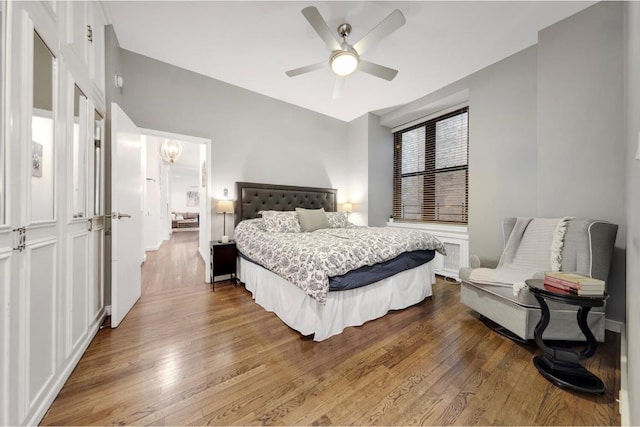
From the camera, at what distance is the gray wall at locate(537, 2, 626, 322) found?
2.01m

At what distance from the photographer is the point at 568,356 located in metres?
1.57

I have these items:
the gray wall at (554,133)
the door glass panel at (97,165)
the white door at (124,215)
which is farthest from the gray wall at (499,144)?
the door glass panel at (97,165)

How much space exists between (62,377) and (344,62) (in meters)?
3.08

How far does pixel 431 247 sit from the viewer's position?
2738mm

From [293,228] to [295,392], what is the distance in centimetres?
205

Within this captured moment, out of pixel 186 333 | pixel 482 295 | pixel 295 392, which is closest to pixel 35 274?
pixel 186 333

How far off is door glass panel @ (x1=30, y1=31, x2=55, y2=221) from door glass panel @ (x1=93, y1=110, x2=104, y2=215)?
2.68 feet

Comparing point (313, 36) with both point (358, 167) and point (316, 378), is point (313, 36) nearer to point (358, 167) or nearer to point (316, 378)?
point (358, 167)

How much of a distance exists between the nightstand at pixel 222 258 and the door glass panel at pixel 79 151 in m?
1.54

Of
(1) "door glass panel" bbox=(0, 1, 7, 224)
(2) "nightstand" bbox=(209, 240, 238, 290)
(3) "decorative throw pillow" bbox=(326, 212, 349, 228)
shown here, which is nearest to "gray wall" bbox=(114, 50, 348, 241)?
(2) "nightstand" bbox=(209, 240, 238, 290)

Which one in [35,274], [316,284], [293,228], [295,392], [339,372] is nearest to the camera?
[35,274]

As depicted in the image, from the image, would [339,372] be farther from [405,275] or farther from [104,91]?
[104,91]

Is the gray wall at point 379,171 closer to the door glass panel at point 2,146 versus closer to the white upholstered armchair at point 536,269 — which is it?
the white upholstered armchair at point 536,269

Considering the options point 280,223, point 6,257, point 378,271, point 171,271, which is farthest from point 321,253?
point 171,271
